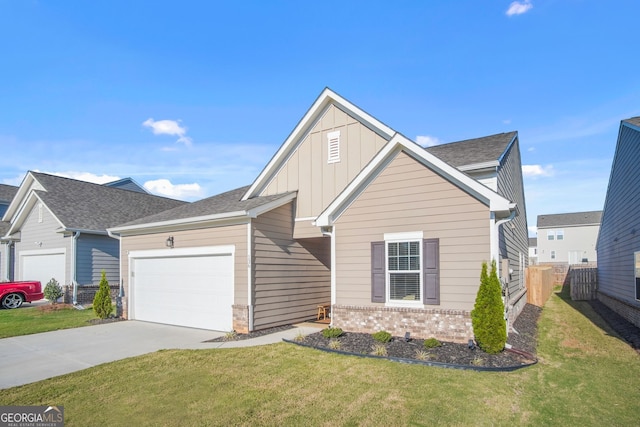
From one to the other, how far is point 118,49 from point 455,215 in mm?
12282

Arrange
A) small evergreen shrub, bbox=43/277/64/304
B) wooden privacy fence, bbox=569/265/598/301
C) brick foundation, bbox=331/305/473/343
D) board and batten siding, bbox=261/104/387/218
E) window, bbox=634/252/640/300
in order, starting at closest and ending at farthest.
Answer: brick foundation, bbox=331/305/473/343, window, bbox=634/252/640/300, board and batten siding, bbox=261/104/387/218, small evergreen shrub, bbox=43/277/64/304, wooden privacy fence, bbox=569/265/598/301

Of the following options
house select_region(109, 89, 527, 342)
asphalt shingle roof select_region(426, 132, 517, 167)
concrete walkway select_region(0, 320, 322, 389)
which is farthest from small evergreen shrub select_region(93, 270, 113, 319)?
asphalt shingle roof select_region(426, 132, 517, 167)

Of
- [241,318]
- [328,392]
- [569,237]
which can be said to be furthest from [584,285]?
[569,237]

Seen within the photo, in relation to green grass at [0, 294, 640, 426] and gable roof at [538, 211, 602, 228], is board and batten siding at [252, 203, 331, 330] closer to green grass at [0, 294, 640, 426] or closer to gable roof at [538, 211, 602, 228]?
green grass at [0, 294, 640, 426]

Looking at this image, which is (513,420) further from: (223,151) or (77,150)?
(77,150)

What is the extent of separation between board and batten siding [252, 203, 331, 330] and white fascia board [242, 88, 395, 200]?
1.78 meters

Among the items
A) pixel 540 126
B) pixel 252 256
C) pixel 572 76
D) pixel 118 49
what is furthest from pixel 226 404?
pixel 540 126

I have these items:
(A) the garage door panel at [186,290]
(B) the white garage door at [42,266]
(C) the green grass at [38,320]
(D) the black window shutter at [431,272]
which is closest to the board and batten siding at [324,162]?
(A) the garage door panel at [186,290]

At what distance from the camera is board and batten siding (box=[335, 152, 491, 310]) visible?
857 cm

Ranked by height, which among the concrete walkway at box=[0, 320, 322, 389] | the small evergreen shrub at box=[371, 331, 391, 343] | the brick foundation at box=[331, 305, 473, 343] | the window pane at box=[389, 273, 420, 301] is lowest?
the concrete walkway at box=[0, 320, 322, 389]

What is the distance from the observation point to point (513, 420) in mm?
5078

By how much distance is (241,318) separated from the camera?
432 inches

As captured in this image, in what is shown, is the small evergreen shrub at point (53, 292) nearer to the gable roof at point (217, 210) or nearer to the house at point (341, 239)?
the gable roof at point (217, 210)

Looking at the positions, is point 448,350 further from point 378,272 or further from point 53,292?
point 53,292
